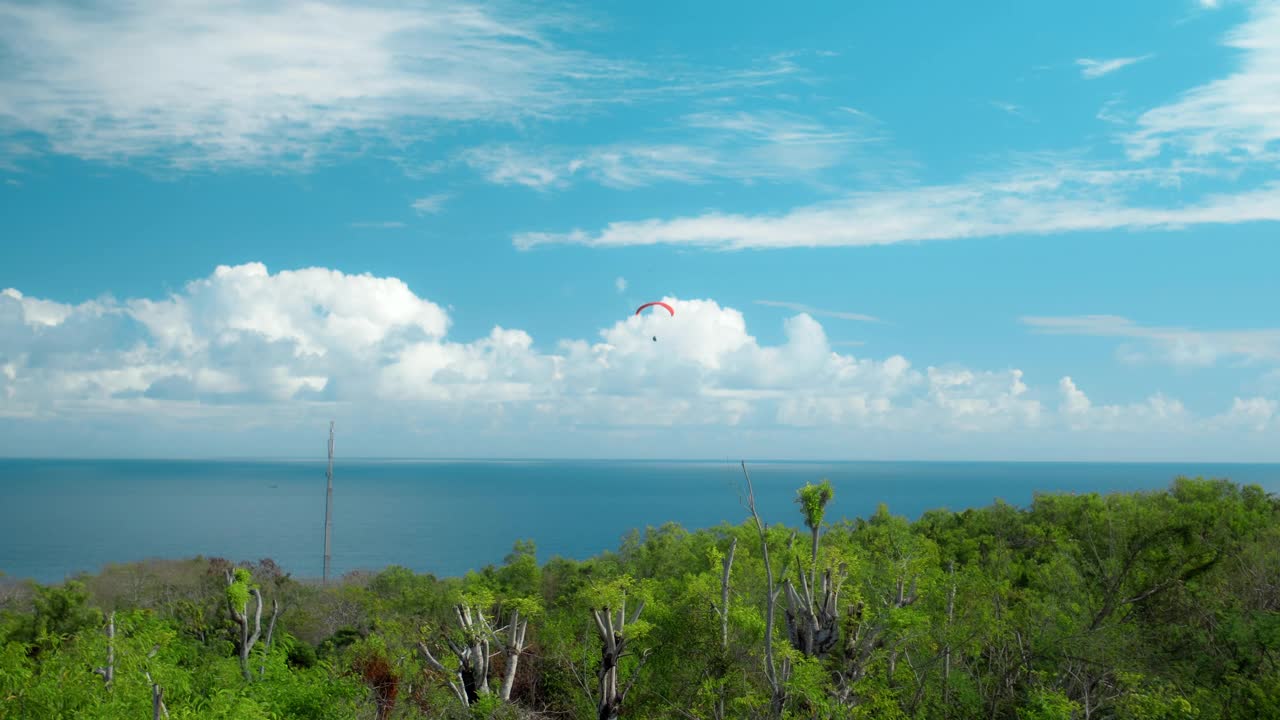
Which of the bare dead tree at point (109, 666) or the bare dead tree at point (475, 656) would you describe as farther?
the bare dead tree at point (475, 656)

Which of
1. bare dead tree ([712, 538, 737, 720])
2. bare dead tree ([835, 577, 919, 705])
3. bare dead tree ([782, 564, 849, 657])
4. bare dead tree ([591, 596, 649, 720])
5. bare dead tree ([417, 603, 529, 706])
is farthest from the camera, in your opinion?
bare dead tree ([417, 603, 529, 706])

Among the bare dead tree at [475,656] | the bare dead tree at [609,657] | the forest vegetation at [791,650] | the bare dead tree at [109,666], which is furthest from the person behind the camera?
the bare dead tree at [475,656]

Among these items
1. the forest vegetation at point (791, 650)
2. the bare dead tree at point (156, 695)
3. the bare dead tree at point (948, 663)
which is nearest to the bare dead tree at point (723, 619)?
the forest vegetation at point (791, 650)

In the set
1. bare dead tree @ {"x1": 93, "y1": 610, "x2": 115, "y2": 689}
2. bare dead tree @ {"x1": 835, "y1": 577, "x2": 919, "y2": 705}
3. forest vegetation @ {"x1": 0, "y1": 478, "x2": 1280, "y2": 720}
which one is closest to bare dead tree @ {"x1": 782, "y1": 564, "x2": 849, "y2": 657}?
forest vegetation @ {"x1": 0, "y1": 478, "x2": 1280, "y2": 720}

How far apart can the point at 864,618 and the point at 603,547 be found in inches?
4081

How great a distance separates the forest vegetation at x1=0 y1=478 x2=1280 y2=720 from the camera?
16.6 metres

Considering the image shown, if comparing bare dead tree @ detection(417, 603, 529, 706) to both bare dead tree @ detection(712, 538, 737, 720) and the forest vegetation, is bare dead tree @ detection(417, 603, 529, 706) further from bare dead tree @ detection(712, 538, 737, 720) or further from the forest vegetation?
bare dead tree @ detection(712, 538, 737, 720)

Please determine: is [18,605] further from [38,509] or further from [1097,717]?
[38,509]

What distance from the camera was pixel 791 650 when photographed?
16.8 meters

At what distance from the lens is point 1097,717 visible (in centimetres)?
1827

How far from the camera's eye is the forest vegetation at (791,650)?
16578 mm

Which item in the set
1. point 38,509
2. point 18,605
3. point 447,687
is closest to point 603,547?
point 18,605

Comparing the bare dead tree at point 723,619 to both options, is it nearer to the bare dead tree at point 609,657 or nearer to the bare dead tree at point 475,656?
the bare dead tree at point 609,657

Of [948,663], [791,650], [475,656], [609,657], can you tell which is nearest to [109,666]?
[475,656]
